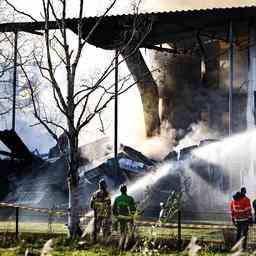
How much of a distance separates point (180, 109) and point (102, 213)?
16.0m

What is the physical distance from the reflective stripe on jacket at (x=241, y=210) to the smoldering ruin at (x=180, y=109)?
7340mm

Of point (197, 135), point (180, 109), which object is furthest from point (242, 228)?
point (180, 109)

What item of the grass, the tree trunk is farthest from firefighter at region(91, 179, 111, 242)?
the tree trunk

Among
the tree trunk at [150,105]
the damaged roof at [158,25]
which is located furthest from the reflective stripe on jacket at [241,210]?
the tree trunk at [150,105]

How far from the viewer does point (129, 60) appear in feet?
86.8

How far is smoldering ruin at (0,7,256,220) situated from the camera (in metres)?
23.1

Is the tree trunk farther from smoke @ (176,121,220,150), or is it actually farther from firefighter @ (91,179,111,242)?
firefighter @ (91,179,111,242)

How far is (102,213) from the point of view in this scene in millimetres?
13609

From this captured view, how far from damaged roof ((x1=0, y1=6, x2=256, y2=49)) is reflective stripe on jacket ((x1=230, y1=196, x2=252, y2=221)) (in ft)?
26.5

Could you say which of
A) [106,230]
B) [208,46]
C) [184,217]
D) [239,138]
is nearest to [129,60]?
[208,46]

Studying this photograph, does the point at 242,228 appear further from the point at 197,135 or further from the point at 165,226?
the point at 197,135

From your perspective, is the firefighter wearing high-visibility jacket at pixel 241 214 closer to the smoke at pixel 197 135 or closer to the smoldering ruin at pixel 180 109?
the smoldering ruin at pixel 180 109

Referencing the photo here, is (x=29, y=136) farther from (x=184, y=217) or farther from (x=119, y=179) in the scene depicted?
(x=184, y=217)

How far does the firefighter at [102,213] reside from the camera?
12633 millimetres
